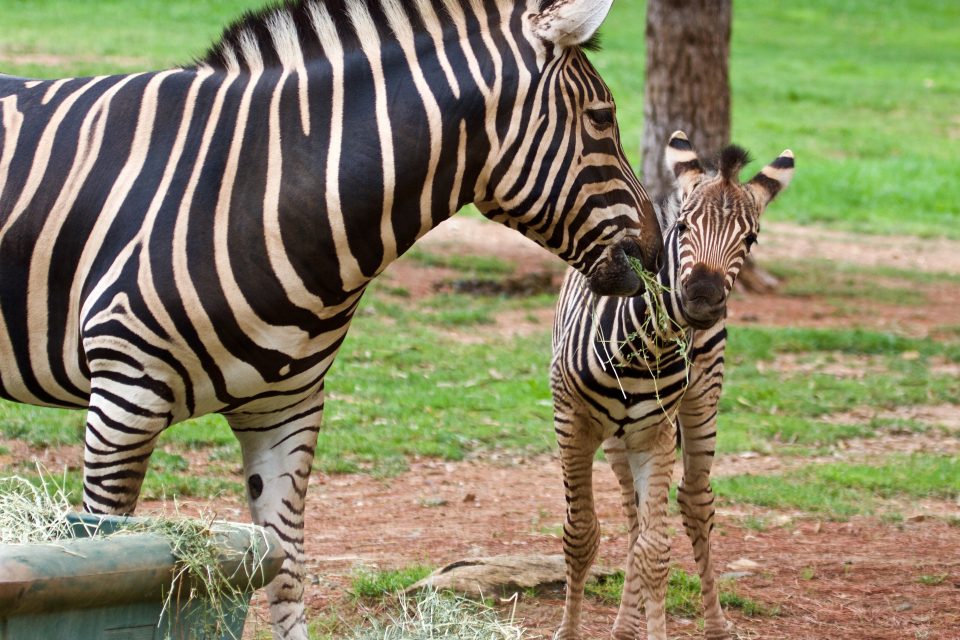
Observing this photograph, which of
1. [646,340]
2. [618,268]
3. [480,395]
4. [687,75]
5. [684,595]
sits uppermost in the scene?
[687,75]

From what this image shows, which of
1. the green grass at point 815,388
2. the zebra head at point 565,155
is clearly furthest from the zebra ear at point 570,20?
the green grass at point 815,388

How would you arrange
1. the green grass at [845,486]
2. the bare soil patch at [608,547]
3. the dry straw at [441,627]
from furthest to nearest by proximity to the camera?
the green grass at [845,486], the bare soil patch at [608,547], the dry straw at [441,627]

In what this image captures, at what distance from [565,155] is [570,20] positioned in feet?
1.39

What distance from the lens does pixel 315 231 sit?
4.18m

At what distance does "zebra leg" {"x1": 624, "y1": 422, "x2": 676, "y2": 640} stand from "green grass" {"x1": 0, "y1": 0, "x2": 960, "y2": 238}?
10.7 metres

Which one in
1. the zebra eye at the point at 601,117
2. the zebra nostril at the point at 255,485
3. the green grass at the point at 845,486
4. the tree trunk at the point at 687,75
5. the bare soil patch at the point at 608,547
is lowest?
the bare soil patch at the point at 608,547

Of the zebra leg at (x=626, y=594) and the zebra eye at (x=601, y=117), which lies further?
the zebra leg at (x=626, y=594)

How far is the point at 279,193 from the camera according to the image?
4.18 m

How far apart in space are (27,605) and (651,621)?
11.0ft

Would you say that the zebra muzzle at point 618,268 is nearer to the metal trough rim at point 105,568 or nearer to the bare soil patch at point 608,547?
the metal trough rim at point 105,568

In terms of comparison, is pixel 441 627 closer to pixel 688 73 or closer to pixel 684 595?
pixel 684 595

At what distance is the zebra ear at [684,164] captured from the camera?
19.8 feet

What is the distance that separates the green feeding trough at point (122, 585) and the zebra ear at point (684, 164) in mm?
2980

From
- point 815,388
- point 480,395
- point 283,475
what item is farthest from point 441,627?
point 815,388
